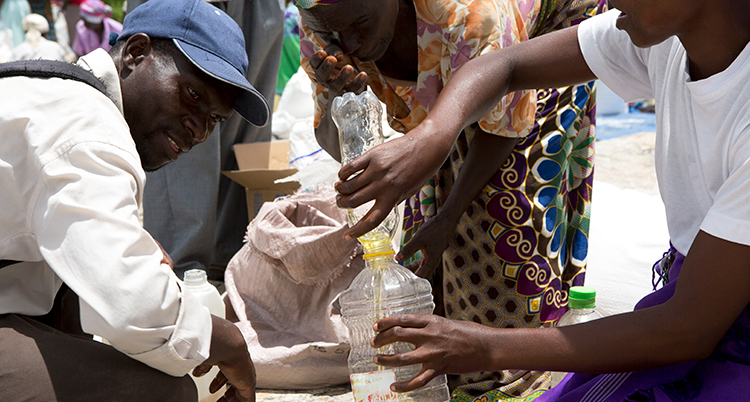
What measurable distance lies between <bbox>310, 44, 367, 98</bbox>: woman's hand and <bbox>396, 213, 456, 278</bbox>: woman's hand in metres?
0.57

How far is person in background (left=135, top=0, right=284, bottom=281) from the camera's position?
379 cm

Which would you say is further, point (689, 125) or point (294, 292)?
point (294, 292)

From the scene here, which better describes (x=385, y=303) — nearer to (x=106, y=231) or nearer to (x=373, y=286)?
(x=373, y=286)

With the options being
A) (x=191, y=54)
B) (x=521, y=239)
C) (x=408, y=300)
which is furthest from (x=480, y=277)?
(x=191, y=54)

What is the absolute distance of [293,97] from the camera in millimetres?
5461

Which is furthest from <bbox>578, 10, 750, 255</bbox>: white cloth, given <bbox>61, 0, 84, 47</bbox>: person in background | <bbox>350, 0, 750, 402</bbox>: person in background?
<bbox>61, 0, 84, 47</bbox>: person in background

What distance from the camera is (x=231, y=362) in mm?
1574

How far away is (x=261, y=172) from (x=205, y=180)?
0.38 m

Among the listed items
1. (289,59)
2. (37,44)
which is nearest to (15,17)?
(37,44)

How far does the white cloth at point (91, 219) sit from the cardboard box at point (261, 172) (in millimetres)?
2251

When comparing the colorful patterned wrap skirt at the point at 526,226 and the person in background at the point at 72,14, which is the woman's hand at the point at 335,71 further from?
the person in background at the point at 72,14

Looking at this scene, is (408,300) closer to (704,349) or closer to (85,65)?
(704,349)

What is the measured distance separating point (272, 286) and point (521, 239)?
45.3 inches

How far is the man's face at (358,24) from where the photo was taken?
1760 mm
